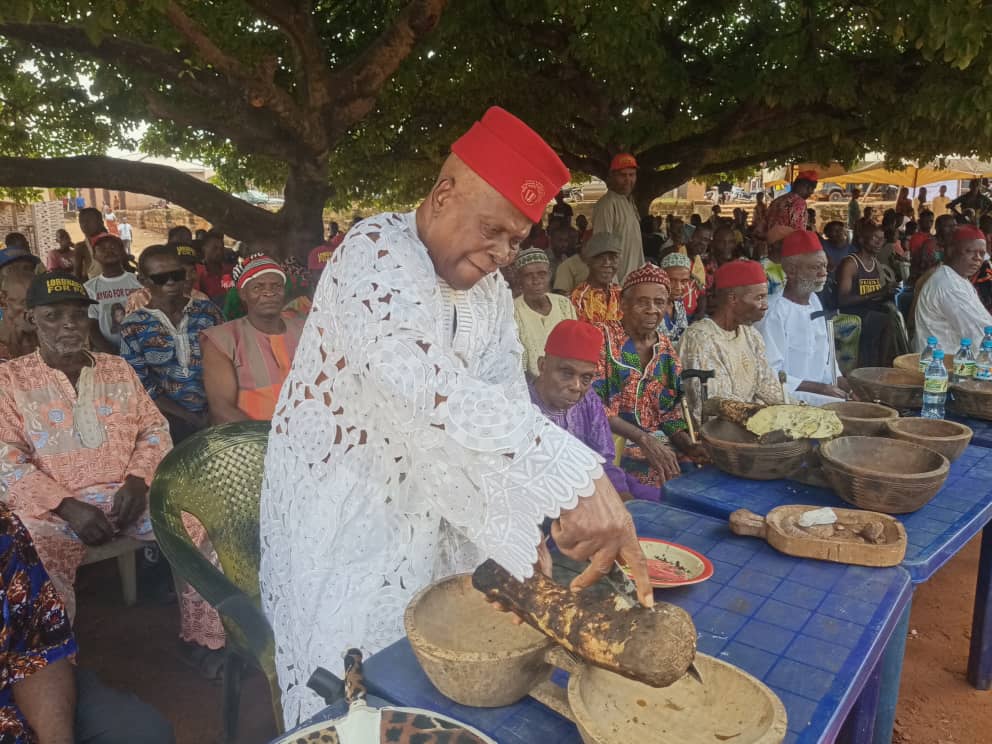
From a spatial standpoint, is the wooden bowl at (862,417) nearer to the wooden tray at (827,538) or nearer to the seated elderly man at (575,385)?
the wooden tray at (827,538)

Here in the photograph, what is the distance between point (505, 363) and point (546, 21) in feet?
23.1

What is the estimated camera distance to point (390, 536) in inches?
60.2

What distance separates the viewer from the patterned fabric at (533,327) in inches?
179

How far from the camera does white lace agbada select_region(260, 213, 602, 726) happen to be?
113cm

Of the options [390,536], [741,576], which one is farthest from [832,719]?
[390,536]

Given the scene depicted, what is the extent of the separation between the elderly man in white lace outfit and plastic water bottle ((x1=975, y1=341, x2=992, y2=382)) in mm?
3053

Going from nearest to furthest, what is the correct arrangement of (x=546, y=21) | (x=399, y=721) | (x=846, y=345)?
1. (x=399, y=721)
2. (x=846, y=345)
3. (x=546, y=21)

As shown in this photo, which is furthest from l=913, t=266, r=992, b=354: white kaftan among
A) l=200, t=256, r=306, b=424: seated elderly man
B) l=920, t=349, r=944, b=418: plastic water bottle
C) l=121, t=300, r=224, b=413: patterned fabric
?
l=121, t=300, r=224, b=413: patterned fabric

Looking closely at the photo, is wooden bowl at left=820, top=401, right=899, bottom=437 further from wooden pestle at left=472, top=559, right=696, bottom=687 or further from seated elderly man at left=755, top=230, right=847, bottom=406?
wooden pestle at left=472, top=559, right=696, bottom=687

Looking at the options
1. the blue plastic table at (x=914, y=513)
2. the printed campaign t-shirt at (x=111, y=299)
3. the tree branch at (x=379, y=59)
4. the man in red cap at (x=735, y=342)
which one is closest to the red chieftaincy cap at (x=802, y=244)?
the man in red cap at (x=735, y=342)

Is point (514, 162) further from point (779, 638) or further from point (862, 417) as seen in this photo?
point (862, 417)

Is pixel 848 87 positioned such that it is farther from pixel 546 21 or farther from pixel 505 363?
pixel 505 363

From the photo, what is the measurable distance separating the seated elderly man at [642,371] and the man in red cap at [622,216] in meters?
2.90

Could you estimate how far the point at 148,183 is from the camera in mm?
6117
